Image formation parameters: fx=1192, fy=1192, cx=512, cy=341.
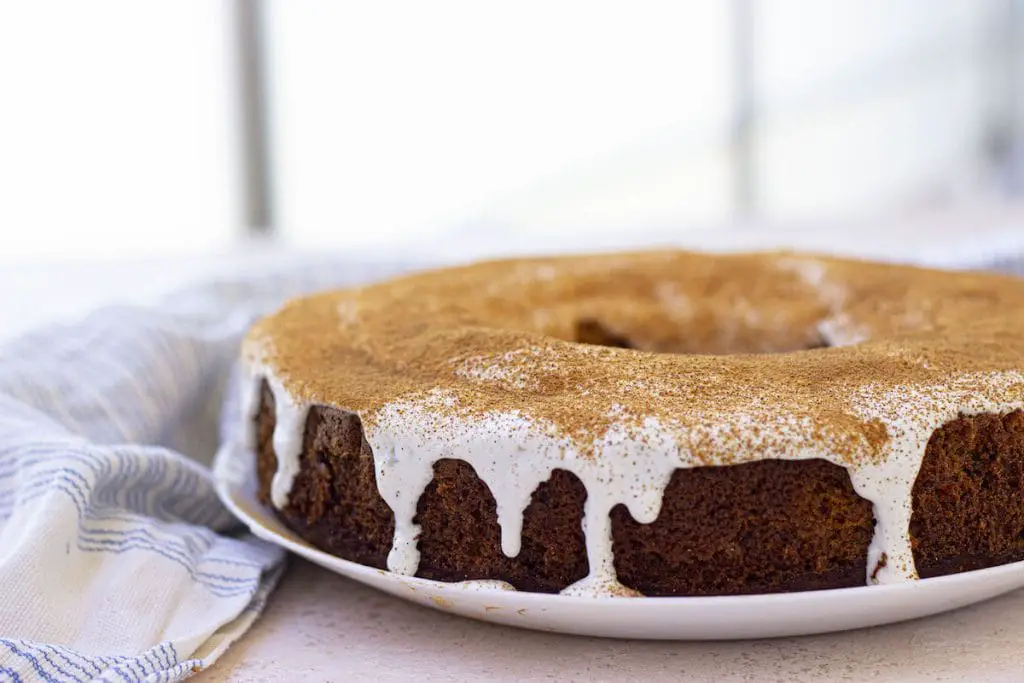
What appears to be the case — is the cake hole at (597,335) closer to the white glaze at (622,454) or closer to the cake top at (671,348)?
the cake top at (671,348)

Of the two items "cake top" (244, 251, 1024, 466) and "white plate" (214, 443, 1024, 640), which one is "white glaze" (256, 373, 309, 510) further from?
"white plate" (214, 443, 1024, 640)

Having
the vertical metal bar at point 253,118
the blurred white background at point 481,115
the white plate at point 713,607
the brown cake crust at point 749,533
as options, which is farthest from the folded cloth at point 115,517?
the vertical metal bar at point 253,118

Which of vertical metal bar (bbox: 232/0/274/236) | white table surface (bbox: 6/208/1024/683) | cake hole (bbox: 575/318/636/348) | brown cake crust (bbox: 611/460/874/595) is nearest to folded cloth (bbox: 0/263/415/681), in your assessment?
white table surface (bbox: 6/208/1024/683)

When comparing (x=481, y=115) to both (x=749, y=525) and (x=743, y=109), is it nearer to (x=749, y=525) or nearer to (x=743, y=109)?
(x=743, y=109)

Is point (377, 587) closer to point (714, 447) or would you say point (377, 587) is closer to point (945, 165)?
point (714, 447)

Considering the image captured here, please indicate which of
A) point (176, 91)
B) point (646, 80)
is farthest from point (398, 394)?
point (646, 80)

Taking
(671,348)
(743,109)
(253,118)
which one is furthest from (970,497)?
(743,109)

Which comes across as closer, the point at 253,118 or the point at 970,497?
the point at 970,497
